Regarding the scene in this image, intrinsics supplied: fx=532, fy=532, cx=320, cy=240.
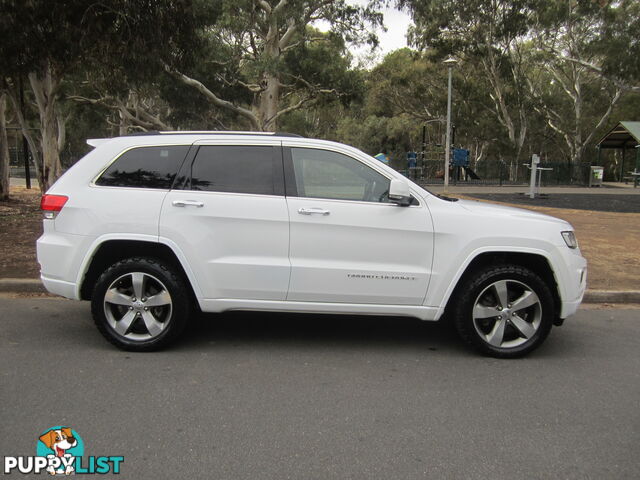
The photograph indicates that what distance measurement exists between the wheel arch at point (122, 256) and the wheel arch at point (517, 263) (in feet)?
7.38

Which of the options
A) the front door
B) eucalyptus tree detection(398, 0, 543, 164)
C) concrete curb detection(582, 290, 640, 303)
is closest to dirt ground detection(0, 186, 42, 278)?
the front door

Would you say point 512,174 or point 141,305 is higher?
point 512,174

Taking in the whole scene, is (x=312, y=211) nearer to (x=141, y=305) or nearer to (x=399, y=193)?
(x=399, y=193)


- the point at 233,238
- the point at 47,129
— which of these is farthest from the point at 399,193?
the point at 47,129

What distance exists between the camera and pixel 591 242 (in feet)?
33.3

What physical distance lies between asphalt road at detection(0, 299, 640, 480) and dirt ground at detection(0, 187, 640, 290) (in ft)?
6.40

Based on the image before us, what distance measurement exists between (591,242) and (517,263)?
6.49 m

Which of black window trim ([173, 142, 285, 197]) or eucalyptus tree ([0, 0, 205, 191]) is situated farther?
eucalyptus tree ([0, 0, 205, 191])

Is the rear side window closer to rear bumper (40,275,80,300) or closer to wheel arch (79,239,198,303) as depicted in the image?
wheel arch (79,239,198,303)

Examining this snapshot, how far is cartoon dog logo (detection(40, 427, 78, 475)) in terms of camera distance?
2896mm

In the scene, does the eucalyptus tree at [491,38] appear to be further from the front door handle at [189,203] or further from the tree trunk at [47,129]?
the front door handle at [189,203]

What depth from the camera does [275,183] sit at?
178 inches

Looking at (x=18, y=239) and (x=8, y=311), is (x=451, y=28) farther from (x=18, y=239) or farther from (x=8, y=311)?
(x=8, y=311)

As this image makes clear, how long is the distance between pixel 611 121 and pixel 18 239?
2068 inches
